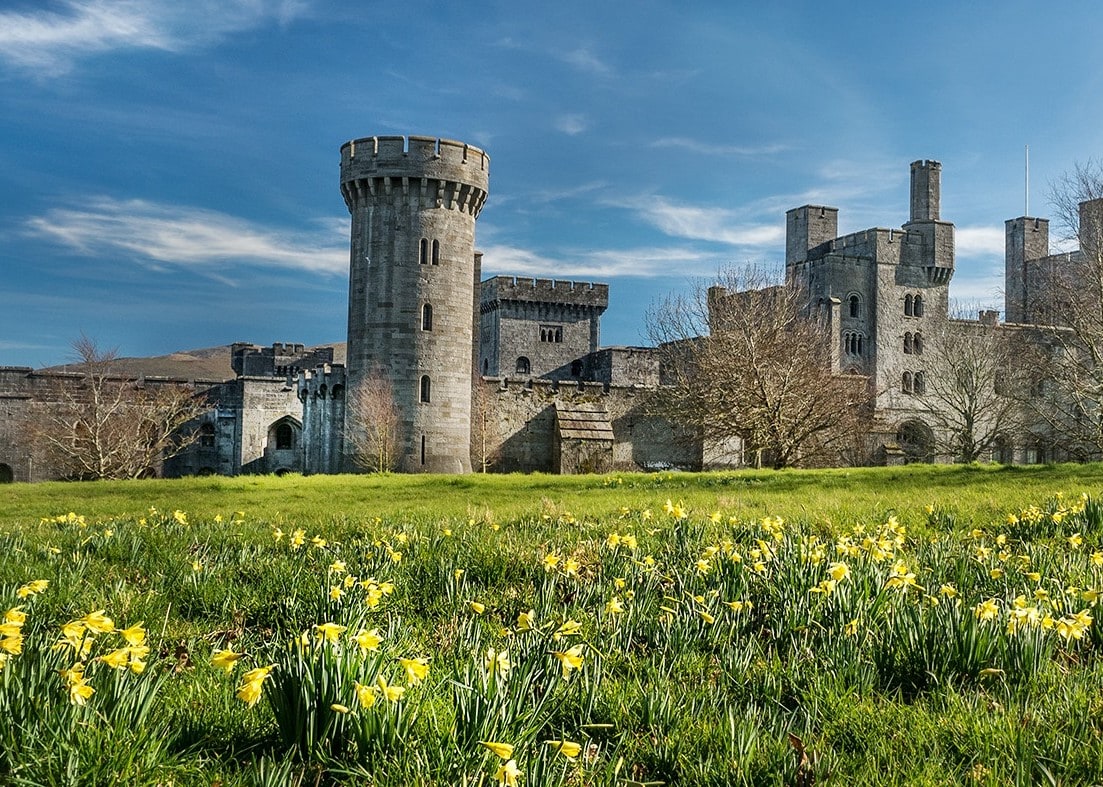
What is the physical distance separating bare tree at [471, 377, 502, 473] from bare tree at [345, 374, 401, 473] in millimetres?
5250

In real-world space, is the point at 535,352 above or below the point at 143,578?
above

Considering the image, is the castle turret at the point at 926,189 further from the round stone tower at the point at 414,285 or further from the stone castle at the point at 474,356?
the round stone tower at the point at 414,285

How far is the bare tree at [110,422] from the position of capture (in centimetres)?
3716

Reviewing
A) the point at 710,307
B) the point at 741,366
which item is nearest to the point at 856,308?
the point at 710,307

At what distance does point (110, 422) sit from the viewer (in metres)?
38.7

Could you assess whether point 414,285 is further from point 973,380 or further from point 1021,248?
point 1021,248

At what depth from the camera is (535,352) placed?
60.4 meters

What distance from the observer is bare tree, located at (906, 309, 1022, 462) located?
40.1 m

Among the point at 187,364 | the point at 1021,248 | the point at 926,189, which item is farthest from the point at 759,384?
the point at 187,364

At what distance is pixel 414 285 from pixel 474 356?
11151mm

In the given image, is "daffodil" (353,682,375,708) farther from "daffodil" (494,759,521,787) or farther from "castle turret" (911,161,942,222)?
"castle turret" (911,161,942,222)

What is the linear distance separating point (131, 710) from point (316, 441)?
1480 inches

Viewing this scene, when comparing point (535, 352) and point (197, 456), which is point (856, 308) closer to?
point (535, 352)

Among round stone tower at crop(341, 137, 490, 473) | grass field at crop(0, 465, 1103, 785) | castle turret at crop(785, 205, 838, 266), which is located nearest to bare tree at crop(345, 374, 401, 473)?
round stone tower at crop(341, 137, 490, 473)
